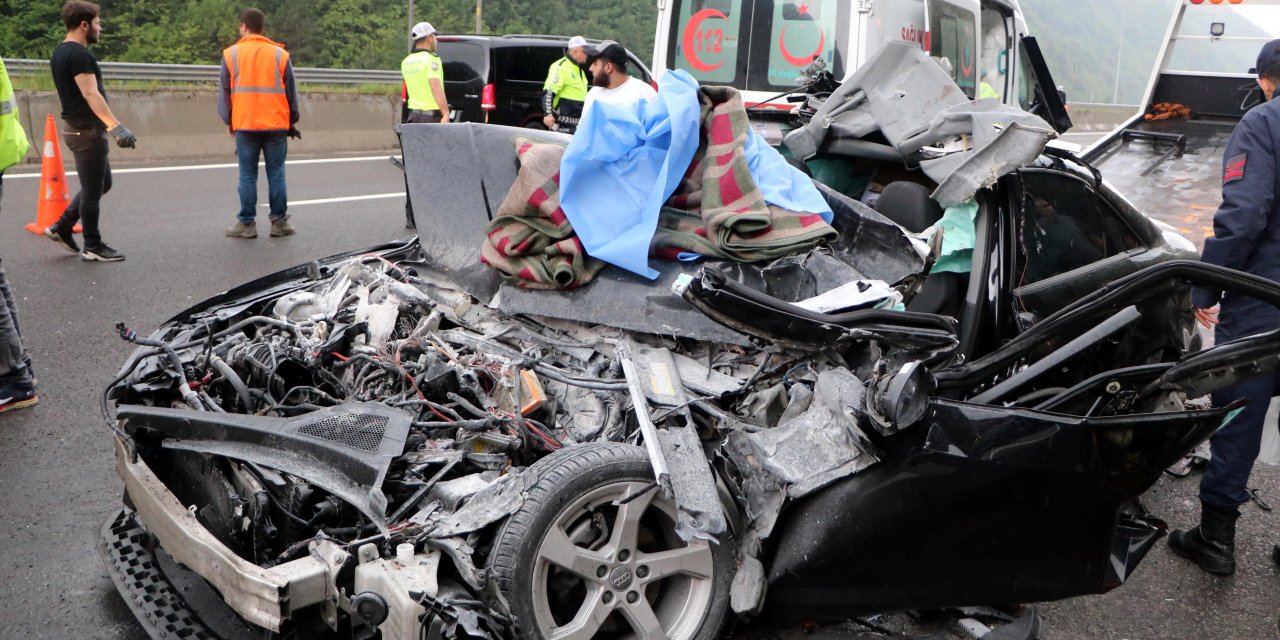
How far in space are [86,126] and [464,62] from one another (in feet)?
21.5

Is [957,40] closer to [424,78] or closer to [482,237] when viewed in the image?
[424,78]

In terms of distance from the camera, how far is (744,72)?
32.1 feet

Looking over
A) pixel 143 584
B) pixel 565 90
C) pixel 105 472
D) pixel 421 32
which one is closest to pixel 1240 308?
pixel 143 584

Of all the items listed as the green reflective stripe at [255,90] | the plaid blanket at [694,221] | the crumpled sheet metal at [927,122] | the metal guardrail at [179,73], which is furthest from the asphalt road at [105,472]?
the metal guardrail at [179,73]

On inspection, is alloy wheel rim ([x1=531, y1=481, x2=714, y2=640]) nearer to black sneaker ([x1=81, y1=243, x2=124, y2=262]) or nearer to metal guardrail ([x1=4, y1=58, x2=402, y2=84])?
black sneaker ([x1=81, y1=243, x2=124, y2=262])

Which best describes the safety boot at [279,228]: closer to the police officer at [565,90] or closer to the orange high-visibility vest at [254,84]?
the orange high-visibility vest at [254,84]

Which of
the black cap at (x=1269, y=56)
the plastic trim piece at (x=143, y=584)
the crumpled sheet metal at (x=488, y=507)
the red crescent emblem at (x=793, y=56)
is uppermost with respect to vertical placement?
the red crescent emblem at (x=793, y=56)

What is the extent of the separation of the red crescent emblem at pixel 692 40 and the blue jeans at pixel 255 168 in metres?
3.98

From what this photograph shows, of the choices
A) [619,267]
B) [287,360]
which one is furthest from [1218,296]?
[287,360]

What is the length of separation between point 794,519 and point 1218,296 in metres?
2.37

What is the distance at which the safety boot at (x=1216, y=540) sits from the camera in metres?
4.16

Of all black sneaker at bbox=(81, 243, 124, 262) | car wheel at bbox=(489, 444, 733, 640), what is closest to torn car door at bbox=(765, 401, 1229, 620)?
car wheel at bbox=(489, 444, 733, 640)

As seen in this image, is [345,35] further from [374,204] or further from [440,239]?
[440,239]

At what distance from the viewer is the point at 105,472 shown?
4387 mm
